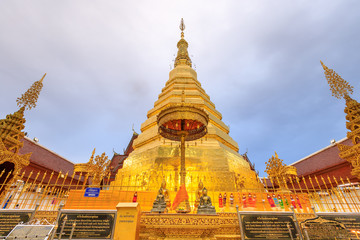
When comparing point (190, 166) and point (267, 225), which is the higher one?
point (190, 166)

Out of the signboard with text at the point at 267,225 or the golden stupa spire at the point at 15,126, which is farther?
the golden stupa spire at the point at 15,126

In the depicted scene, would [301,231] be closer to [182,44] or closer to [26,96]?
[26,96]

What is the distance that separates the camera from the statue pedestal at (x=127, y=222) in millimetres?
4004

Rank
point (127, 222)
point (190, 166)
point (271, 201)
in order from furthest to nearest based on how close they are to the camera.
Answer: point (190, 166)
point (271, 201)
point (127, 222)

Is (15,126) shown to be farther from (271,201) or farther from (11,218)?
(271,201)

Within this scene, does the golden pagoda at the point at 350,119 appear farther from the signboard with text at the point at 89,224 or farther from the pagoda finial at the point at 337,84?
the signboard with text at the point at 89,224

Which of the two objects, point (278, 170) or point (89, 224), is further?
point (278, 170)

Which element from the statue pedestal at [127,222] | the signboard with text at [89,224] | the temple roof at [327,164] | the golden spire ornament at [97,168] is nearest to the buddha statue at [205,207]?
the statue pedestal at [127,222]

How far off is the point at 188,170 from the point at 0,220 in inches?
236

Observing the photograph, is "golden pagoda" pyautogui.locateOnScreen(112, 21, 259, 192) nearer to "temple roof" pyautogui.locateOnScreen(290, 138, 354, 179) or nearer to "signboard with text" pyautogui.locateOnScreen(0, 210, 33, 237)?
"signboard with text" pyautogui.locateOnScreen(0, 210, 33, 237)

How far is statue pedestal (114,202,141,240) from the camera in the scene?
4004 mm

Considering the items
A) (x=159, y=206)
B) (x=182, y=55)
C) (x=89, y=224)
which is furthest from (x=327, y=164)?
(x=89, y=224)

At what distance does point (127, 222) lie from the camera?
4.14 metres

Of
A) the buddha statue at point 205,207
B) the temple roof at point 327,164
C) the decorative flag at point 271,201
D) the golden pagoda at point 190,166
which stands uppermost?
the temple roof at point 327,164
